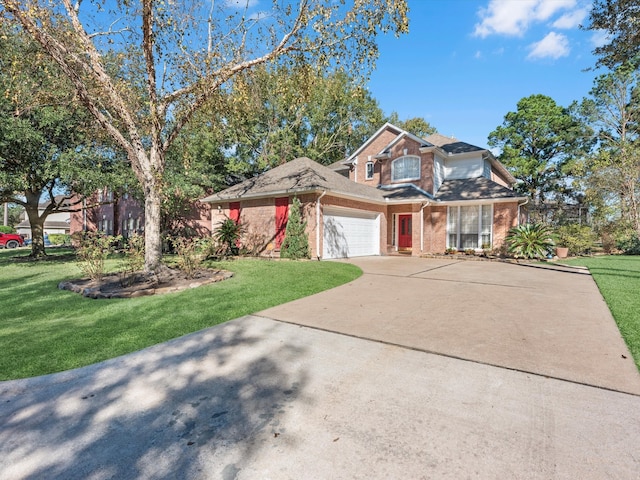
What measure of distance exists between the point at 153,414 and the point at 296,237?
10943mm

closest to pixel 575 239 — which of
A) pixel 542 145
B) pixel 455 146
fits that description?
pixel 455 146

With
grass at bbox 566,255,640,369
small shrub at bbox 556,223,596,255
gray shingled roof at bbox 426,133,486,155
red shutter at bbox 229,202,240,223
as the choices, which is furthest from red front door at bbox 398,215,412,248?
red shutter at bbox 229,202,240,223

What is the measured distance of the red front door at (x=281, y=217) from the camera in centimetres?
1459

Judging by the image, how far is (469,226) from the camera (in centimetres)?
1753

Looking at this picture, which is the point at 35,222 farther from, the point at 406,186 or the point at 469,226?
the point at 469,226

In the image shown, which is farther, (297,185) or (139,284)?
(297,185)

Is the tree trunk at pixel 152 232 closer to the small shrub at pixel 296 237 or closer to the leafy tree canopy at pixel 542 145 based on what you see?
the small shrub at pixel 296 237

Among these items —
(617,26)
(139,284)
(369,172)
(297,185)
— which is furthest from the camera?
(369,172)

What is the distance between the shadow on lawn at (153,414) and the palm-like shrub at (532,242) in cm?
1407

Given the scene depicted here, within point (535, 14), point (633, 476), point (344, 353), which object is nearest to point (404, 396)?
point (344, 353)

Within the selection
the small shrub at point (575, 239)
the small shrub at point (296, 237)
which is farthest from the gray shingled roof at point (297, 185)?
the small shrub at point (575, 239)

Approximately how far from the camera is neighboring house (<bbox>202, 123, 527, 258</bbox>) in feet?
47.9

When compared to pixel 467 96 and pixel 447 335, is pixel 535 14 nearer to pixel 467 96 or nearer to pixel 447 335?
pixel 467 96

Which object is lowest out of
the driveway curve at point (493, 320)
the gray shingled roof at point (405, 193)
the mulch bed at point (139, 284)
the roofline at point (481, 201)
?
the driveway curve at point (493, 320)
